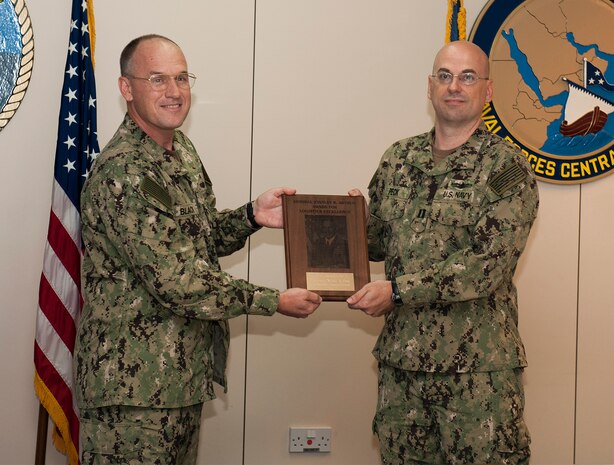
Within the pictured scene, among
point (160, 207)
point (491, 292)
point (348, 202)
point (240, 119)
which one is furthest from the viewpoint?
point (240, 119)

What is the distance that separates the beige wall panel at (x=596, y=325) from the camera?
13.7ft

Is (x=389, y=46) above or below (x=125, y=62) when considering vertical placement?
above

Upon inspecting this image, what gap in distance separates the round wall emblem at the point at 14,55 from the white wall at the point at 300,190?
1.6 inches

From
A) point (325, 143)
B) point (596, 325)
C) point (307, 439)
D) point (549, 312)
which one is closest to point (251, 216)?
point (325, 143)

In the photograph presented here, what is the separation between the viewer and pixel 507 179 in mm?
2988

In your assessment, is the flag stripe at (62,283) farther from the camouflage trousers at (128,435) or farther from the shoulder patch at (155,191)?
the shoulder patch at (155,191)

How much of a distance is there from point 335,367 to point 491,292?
1.25m

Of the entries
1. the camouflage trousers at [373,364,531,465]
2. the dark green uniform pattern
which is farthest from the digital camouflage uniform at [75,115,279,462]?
the camouflage trousers at [373,364,531,465]

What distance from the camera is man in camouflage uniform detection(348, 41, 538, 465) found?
9.68 feet

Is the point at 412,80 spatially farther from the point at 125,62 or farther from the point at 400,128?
the point at 125,62

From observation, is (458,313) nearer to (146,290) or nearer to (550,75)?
(146,290)

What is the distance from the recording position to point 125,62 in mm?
3064

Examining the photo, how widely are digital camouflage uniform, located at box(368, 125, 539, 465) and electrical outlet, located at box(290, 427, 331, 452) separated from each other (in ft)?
2.93

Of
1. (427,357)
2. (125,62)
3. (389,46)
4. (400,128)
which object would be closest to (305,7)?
(389,46)
